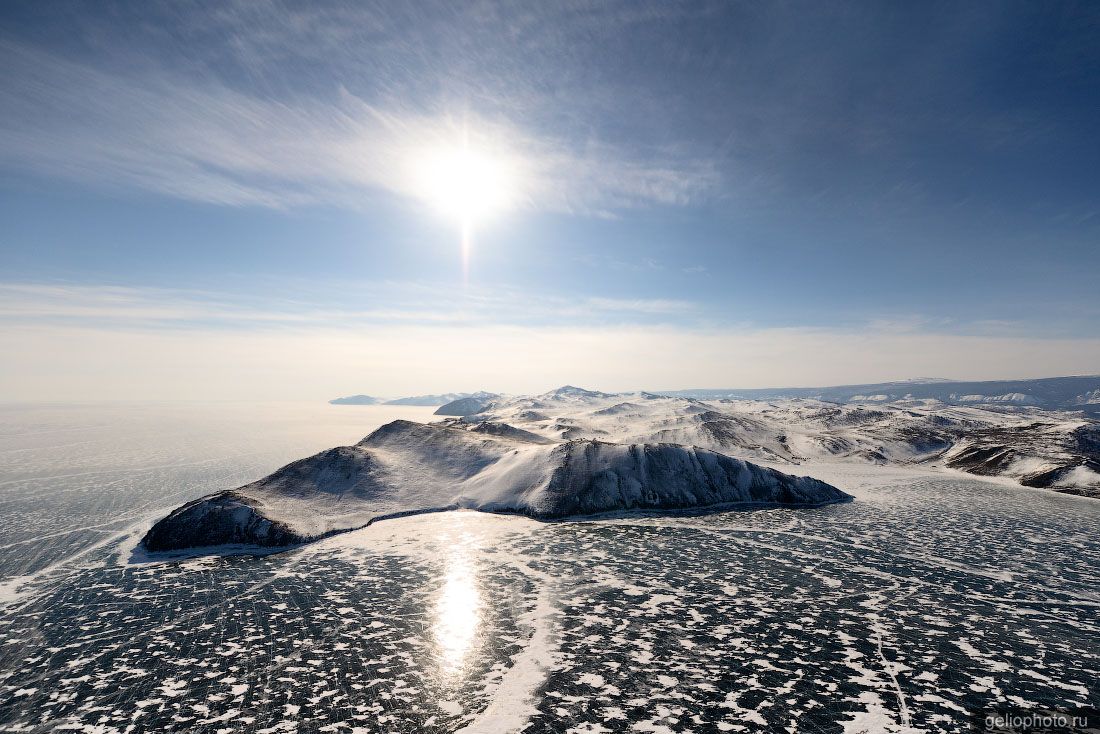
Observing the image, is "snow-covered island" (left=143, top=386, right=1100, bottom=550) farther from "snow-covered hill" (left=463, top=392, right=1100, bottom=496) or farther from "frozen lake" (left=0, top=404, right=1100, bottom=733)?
"frozen lake" (left=0, top=404, right=1100, bottom=733)

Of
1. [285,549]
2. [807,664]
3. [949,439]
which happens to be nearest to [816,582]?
[807,664]

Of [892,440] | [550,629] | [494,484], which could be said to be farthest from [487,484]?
[892,440]

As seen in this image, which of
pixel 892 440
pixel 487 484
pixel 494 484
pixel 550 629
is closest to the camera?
pixel 550 629

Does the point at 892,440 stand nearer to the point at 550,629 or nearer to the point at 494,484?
the point at 494,484

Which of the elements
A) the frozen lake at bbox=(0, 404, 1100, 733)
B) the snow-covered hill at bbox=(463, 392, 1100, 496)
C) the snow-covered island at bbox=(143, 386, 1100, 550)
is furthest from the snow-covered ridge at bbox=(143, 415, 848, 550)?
the snow-covered hill at bbox=(463, 392, 1100, 496)

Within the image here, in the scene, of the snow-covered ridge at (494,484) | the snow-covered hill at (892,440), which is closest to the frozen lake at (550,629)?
the snow-covered ridge at (494,484)

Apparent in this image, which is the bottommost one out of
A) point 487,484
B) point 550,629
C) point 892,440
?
point 892,440

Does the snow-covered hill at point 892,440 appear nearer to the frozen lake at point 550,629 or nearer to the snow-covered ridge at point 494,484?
the snow-covered ridge at point 494,484
